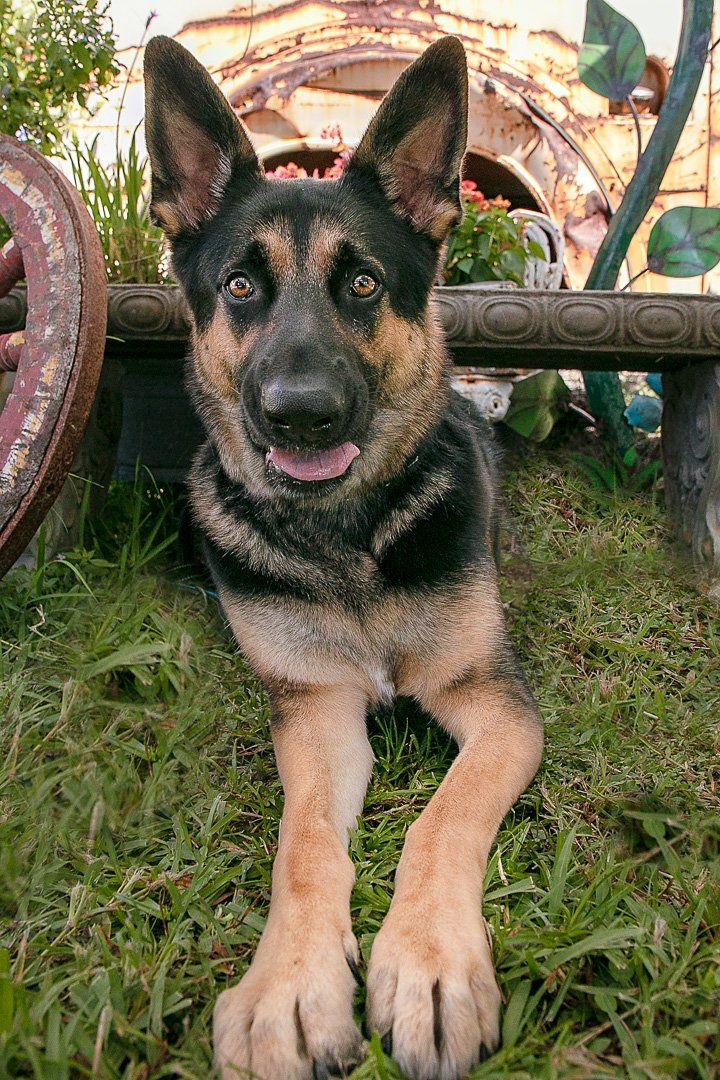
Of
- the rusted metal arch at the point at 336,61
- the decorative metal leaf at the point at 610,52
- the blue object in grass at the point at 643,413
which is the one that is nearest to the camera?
the decorative metal leaf at the point at 610,52

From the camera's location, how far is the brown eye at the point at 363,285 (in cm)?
225

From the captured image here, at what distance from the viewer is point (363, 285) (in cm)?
226

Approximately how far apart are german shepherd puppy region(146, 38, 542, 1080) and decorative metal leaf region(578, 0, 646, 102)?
2.54m

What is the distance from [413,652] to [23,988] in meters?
1.18

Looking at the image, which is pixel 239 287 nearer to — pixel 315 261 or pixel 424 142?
pixel 315 261

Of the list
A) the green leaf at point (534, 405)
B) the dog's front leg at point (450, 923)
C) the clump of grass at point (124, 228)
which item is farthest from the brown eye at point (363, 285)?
the green leaf at point (534, 405)

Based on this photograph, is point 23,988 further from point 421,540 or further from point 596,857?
point 421,540

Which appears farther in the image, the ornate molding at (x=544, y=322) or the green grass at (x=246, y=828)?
the ornate molding at (x=544, y=322)

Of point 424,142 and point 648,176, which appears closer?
point 424,142

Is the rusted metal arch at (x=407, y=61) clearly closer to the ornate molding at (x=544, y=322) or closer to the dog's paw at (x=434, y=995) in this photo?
the ornate molding at (x=544, y=322)

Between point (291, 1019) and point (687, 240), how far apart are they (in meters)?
4.27

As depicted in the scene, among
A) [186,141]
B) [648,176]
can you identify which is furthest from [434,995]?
[648,176]

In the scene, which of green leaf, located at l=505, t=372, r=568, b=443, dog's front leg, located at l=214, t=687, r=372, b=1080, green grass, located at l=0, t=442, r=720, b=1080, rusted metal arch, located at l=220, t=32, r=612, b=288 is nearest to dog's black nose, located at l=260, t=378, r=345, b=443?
dog's front leg, located at l=214, t=687, r=372, b=1080

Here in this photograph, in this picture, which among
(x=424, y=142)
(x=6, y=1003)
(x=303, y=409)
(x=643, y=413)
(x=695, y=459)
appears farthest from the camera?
(x=643, y=413)
